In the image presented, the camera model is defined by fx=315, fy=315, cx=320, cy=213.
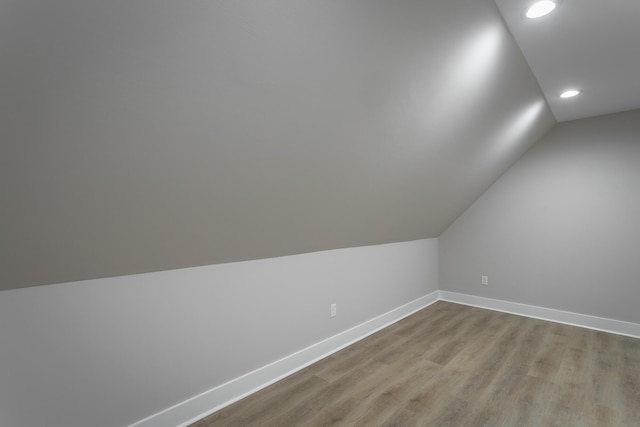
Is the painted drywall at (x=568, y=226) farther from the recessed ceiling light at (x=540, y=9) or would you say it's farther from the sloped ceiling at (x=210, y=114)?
the recessed ceiling light at (x=540, y=9)

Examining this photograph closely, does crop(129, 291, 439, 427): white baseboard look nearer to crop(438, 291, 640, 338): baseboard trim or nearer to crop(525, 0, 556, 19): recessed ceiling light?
crop(438, 291, 640, 338): baseboard trim

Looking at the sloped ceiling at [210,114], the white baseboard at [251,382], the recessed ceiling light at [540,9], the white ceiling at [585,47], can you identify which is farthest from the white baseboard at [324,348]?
the recessed ceiling light at [540,9]

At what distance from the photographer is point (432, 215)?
373 cm

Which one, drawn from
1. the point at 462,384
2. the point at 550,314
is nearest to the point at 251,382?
the point at 462,384

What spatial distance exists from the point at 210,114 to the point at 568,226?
4041 millimetres

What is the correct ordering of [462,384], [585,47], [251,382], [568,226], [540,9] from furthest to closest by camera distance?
[568,226] → [462,384] → [251,382] → [585,47] → [540,9]

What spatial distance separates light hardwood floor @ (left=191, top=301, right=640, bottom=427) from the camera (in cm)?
195

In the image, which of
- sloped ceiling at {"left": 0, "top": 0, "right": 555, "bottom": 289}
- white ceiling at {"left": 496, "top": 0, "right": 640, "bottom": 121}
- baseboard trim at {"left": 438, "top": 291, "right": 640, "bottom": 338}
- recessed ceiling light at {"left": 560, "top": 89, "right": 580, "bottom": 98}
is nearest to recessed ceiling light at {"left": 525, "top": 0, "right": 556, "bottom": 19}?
white ceiling at {"left": 496, "top": 0, "right": 640, "bottom": 121}

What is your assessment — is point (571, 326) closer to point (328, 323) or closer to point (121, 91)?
point (328, 323)

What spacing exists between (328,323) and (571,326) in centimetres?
283

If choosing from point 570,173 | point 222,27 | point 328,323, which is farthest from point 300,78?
point 570,173

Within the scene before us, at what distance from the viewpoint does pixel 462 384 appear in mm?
2330

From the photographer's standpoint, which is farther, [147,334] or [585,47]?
[585,47]

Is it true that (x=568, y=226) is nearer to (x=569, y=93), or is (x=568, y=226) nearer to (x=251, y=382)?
(x=569, y=93)
